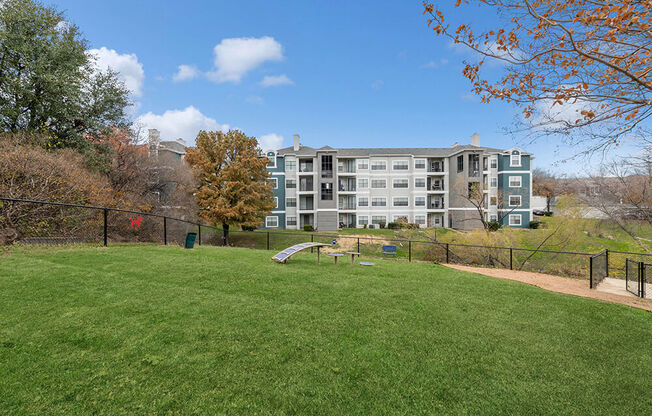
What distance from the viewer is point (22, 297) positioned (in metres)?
4.27

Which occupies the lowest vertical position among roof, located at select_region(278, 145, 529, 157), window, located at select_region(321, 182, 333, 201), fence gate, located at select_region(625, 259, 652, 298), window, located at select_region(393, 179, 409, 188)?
fence gate, located at select_region(625, 259, 652, 298)

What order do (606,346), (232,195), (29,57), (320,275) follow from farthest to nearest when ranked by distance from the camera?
1. (232,195)
2. (29,57)
3. (320,275)
4. (606,346)

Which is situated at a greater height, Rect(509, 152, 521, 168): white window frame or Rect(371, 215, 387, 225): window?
Rect(509, 152, 521, 168): white window frame

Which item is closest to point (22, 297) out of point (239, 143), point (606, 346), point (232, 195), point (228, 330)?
point (228, 330)

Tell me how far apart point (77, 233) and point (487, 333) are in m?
14.0

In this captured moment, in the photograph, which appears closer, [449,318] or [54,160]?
[449,318]

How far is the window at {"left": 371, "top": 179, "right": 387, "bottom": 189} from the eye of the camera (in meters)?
35.2

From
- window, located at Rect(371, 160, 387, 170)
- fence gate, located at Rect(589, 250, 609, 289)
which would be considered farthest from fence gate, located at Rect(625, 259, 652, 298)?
window, located at Rect(371, 160, 387, 170)

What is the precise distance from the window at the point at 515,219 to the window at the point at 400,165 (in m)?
13.9

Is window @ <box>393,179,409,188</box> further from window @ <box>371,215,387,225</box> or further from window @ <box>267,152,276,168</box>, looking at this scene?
window @ <box>267,152,276,168</box>

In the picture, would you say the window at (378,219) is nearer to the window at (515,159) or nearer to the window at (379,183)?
the window at (379,183)

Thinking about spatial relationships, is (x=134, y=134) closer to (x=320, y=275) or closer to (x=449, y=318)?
(x=320, y=275)

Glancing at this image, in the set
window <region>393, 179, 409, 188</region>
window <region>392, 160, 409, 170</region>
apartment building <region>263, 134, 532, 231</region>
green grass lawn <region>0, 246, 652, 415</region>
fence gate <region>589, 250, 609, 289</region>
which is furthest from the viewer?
window <region>392, 160, 409, 170</region>

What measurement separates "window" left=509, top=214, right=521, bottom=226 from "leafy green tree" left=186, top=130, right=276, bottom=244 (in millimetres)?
28975
